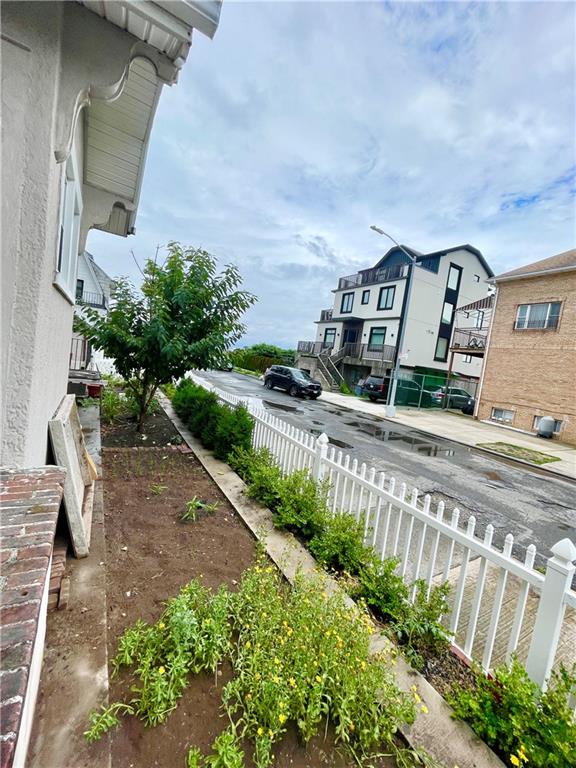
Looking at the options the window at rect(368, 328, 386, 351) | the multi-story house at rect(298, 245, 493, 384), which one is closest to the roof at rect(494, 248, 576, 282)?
the multi-story house at rect(298, 245, 493, 384)

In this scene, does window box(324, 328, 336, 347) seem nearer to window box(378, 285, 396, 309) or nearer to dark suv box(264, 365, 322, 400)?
window box(378, 285, 396, 309)

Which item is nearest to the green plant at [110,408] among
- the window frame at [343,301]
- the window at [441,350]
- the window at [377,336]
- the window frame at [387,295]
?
the window at [377,336]

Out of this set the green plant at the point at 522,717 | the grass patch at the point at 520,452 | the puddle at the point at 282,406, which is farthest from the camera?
the puddle at the point at 282,406

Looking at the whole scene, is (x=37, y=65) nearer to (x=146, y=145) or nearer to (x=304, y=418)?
(x=146, y=145)

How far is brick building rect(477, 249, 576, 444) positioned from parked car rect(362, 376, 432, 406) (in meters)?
3.35

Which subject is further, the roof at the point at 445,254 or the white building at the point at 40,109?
the roof at the point at 445,254

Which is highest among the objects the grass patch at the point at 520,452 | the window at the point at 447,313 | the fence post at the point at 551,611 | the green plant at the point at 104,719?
the window at the point at 447,313

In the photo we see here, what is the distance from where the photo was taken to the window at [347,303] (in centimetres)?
3148

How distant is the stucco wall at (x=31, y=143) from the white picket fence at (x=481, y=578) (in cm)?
303

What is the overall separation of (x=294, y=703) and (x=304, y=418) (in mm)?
10898

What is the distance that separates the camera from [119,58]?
218 centimetres

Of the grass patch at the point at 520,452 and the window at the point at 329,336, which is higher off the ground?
the window at the point at 329,336

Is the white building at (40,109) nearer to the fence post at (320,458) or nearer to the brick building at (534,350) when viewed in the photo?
the fence post at (320,458)

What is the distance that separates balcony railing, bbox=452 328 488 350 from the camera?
19531 mm
